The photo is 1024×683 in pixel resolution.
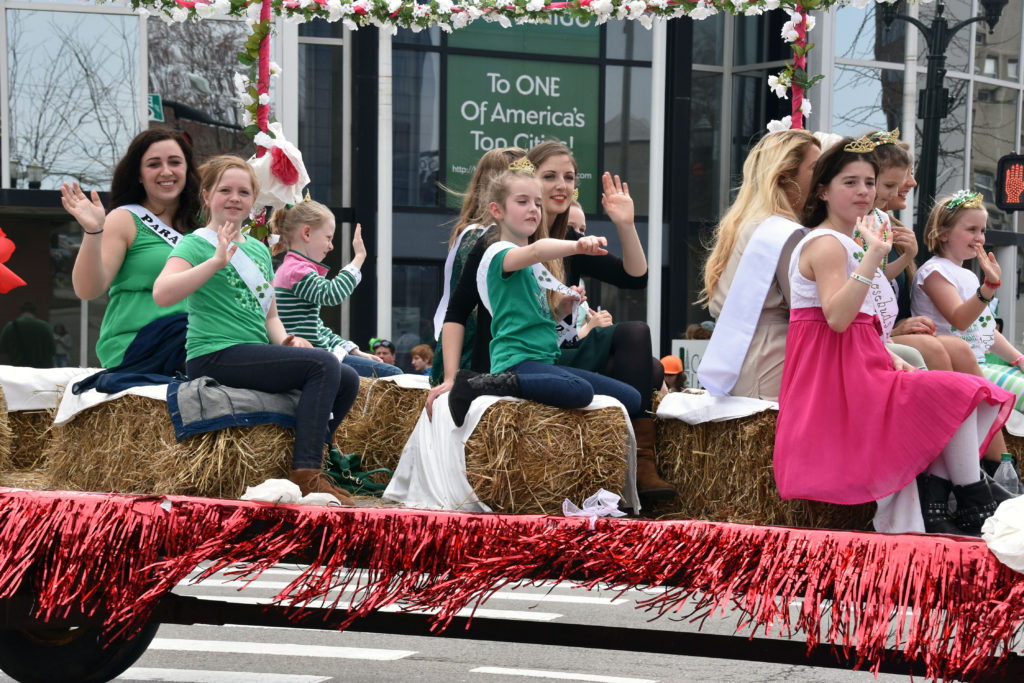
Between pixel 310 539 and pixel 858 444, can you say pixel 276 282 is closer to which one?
pixel 310 539

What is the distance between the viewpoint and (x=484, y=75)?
721 inches

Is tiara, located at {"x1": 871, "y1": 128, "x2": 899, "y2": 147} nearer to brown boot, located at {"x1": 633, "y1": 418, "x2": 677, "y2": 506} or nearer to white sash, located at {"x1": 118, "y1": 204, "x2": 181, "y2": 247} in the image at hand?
brown boot, located at {"x1": 633, "y1": 418, "x2": 677, "y2": 506}

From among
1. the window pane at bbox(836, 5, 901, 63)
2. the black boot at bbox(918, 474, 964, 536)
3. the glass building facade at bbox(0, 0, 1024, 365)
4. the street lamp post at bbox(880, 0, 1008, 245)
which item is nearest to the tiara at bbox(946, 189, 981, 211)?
the black boot at bbox(918, 474, 964, 536)

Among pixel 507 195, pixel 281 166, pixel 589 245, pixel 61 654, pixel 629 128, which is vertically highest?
pixel 629 128

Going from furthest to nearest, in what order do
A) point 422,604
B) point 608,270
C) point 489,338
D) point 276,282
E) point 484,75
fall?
Result: point 484,75 → point 276,282 → point 608,270 → point 489,338 → point 422,604

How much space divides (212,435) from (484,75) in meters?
14.9

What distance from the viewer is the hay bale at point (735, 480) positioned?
12.1ft

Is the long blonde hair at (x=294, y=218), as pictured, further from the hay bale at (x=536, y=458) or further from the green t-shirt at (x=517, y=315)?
the hay bale at (x=536, y=458)

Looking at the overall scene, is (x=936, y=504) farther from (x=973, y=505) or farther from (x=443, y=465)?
(x=443, y=465)

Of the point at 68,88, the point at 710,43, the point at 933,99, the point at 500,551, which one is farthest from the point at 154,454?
the point at 710,43

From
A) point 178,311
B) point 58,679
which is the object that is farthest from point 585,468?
point 58,679

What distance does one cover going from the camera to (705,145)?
2073cm

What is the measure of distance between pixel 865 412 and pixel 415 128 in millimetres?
15318

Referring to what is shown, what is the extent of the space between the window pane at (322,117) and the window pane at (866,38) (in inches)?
295
